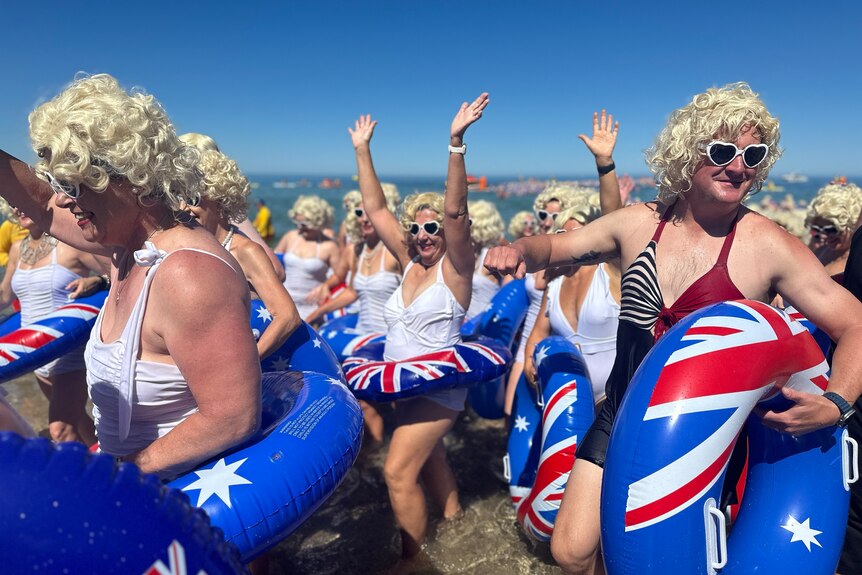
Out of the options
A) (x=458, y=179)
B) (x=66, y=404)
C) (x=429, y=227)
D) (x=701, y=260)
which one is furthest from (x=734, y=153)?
(x=66, y=404)

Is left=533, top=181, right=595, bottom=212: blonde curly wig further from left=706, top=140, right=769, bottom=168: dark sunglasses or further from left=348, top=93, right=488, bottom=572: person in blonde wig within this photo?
left=706, top=140, right=769, bottom=168: dark sunglasses

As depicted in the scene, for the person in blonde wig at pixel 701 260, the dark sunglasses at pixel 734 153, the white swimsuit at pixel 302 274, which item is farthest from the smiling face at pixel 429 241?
the white swimsuit at pixel 302 274

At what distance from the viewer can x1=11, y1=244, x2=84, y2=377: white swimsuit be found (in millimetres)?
3723

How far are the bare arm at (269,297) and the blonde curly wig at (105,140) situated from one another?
3.61ft

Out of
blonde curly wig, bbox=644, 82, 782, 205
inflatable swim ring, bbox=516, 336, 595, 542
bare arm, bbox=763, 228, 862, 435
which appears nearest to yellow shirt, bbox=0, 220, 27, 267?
inflatable swim ring, bbox=516, 336, 595, 542

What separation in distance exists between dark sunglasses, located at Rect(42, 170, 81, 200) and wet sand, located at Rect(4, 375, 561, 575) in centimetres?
238

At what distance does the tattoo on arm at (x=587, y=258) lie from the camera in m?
2.44

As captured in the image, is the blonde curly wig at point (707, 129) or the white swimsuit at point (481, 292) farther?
the white swimsuit at point (481, 292)

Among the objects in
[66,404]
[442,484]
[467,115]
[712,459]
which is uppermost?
[467,115]

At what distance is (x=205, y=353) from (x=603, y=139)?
2.95 metres

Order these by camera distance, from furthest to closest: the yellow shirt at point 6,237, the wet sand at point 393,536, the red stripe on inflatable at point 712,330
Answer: the yellow shirt at point 6,237
the wet sand at point 393,536
the red stripe on inflatable at point 712,330

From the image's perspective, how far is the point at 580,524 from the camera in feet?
6.82

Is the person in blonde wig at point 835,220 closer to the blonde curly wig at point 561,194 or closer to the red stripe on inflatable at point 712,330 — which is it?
the blonde curly wig at point 561,194

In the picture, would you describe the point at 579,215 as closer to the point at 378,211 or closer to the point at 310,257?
the point at 378,211
